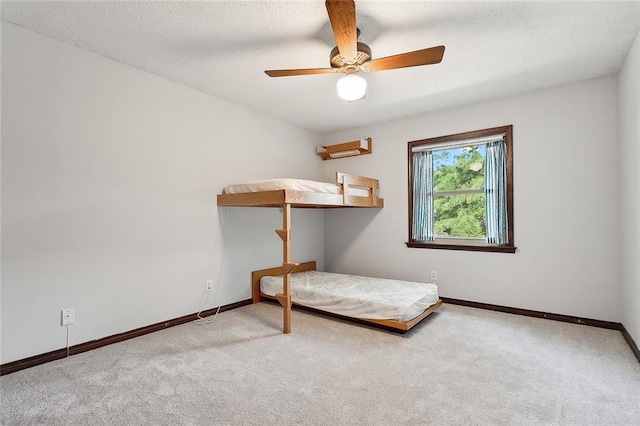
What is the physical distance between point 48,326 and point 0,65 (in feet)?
6.13

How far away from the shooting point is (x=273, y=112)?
394 centimetres

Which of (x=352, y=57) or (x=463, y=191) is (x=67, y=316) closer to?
(x=352, y=57)

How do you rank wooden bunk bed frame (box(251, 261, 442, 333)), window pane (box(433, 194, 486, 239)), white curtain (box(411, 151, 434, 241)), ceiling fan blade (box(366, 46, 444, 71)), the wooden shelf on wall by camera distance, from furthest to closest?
the wooden shelf on wall, white curtain (box(411, 151, 434, 241)), window pane (box(433, 194, 486, 239)), wooden bunk bed frame (box(251, 261, 442, 333)), ceiling fan blade (box(366, 46, 444, 71))

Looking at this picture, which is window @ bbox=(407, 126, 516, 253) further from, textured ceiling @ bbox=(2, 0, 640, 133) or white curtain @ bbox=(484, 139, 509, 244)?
textured ceiling @ bbox=(2, 0, 640, 133)

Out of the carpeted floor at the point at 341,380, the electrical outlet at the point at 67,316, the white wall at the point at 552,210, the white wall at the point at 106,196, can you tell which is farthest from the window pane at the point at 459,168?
the electrical outlet at the point at 67,316

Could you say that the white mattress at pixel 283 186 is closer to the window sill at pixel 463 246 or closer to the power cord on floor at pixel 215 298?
the power cord on floor at pixel 215 298

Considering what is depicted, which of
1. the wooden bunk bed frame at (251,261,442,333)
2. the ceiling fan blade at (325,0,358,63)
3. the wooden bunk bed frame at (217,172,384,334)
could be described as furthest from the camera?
the wooden bunk bed frame at (217,172,384,334)

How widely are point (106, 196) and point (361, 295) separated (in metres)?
2.47

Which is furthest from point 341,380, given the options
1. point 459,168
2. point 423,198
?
point 459,168

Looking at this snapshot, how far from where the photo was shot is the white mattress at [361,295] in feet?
9.07

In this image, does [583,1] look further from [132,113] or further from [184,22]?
[132,113]

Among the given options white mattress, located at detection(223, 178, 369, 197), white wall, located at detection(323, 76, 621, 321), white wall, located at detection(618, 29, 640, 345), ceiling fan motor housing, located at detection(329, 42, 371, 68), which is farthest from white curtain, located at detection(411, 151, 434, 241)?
ceiling fan motor housing, located at detection(329, 42, 371, 68)

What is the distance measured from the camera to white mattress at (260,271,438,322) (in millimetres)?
2764

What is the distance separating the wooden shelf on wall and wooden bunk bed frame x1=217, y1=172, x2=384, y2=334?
685mm
